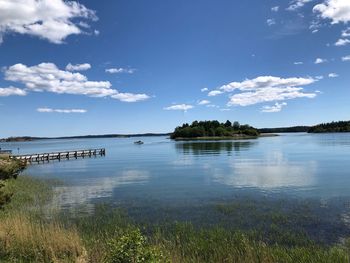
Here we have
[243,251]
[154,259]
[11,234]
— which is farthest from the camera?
[243,251]

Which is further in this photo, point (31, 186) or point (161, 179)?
point (161, 179)

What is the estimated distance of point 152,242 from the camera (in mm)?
14789

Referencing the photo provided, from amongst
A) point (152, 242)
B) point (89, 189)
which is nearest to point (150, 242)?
point (152, 242)

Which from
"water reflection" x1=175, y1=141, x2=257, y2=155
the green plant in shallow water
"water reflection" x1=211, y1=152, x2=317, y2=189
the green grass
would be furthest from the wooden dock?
the green plant in shallow water

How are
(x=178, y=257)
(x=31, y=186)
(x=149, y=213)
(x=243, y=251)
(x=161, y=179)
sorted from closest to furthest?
(x=178, y=257) → (x=243, y=251) → (x=149, y=213) → (x=31, y=186) → (x=161, y=179)

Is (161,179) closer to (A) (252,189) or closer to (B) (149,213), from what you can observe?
(A) (252,189)

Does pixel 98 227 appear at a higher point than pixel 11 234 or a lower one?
lower

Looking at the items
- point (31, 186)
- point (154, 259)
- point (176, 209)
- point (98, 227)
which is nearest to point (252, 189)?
point (176, 209)

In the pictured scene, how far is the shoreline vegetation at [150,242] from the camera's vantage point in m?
10.4

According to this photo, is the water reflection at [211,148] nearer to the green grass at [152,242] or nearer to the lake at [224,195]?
the lake at [224,195]

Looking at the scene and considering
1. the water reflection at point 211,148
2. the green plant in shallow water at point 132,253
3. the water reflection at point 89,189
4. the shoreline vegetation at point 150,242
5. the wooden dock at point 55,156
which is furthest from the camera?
the water reflection at point 211,148

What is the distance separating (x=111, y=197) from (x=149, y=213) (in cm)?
720

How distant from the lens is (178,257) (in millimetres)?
11695

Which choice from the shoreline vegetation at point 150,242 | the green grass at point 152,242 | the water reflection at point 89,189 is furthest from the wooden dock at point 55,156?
the green grass at point 152,242
